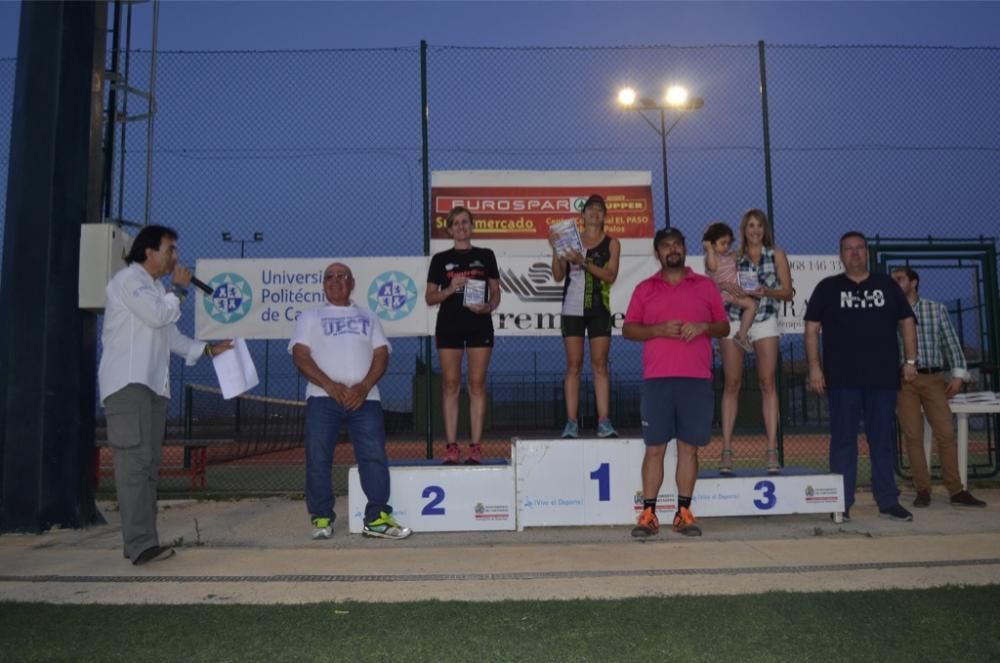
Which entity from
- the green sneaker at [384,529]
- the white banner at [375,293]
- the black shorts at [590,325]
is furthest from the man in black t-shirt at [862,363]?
the green sneaker at [384,529]

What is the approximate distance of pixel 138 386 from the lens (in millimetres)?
4613

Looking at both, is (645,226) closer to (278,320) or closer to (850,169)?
(850,169)

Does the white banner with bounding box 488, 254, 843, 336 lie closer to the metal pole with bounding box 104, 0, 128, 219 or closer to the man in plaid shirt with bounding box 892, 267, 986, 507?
Result: the man in plaid shirt with bounding box 892, 267, 986, 507

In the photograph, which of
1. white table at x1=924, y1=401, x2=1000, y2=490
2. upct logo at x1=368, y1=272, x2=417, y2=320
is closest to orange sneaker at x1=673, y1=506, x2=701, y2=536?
white table at x1=924, y1=401, x2=1000, y2=490

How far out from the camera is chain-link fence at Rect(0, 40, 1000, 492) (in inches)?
297

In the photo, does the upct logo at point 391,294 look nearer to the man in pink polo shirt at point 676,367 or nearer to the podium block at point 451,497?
the podium block at point 451,497

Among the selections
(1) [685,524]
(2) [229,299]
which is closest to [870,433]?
(1) [685,524]

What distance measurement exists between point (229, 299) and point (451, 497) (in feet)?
10.1

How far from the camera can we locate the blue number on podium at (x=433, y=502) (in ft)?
18.0

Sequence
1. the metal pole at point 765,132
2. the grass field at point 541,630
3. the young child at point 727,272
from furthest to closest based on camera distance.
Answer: the metal pole at point 765,132 < the young child at point 727,272 < the grass field at point 541,630

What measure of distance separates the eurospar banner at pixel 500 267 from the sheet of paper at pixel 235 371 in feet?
6.93

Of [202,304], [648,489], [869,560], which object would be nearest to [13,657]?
[648,489]

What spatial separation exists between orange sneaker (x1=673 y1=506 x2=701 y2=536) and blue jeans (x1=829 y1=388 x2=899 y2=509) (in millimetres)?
1360

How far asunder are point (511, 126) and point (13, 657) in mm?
6175
